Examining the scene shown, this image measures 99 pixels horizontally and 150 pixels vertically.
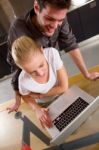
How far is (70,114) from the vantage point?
1.13 m

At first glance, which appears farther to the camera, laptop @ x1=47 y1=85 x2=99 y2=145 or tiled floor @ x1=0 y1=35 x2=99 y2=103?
tiled floor @ x1=0 y1=35 x2=99 y2=103

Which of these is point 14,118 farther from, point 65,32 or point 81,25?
point 81,25

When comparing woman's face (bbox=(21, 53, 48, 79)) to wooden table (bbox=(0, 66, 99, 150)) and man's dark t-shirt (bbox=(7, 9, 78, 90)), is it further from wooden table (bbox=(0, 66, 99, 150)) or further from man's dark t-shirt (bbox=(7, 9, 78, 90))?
wooden table (bbox=(0, 66, 99, 150))

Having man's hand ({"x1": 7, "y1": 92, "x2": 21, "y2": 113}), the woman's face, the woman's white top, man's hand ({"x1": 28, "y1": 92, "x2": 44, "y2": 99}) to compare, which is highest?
the woman's face

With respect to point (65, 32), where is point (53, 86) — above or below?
below

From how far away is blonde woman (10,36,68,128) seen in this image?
1022 millimetres

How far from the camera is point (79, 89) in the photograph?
1.25m

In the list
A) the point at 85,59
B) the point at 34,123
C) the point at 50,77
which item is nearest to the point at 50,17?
the point at 50,77

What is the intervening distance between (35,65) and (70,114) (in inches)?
10.6

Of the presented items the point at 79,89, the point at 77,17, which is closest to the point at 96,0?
the point at 77,17

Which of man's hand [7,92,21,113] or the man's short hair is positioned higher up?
the man's short hair

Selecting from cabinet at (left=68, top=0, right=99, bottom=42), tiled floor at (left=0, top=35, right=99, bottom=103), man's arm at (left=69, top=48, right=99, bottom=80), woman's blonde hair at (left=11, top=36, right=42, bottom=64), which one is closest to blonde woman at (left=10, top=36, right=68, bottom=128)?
woman's blonde hair at (left=11, top=36, right=42, bottom=64)

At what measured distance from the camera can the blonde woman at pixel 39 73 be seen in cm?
102

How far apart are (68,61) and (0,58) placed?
652mm
